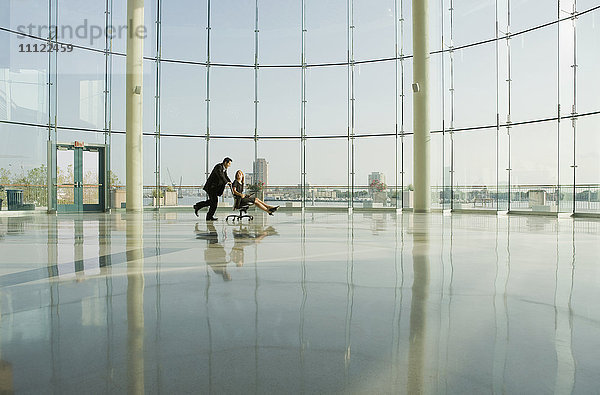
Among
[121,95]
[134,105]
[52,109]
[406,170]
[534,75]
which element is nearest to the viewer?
[534,75]

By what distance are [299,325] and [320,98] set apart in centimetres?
1769

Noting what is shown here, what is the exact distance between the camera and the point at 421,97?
52.4 feet

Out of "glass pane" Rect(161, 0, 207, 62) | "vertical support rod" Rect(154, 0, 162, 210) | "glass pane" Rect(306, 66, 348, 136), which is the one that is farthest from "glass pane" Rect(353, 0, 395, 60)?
"vertical support rod" Rect(154, 0, 162, 210)

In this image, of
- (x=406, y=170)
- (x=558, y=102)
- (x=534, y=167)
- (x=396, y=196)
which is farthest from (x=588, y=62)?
(x=396, y=196)

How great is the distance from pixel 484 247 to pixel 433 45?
1337cm

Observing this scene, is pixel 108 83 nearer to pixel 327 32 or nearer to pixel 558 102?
pixel 327 32

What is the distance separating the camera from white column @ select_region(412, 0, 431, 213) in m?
16.0

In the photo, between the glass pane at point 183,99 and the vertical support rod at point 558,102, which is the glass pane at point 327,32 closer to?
the glass pane at point 183,99

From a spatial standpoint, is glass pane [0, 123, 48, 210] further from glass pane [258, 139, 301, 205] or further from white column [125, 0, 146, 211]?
glass pane [258, 139, 301, 205]

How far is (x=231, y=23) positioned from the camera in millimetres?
19500

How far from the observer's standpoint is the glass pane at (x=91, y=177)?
57.2 feet

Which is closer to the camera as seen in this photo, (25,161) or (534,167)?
(25,161)

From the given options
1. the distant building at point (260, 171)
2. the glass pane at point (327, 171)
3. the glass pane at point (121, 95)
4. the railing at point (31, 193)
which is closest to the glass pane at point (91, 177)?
the glass pane at point (121, 95)

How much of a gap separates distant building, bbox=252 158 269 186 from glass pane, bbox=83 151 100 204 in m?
6.25
